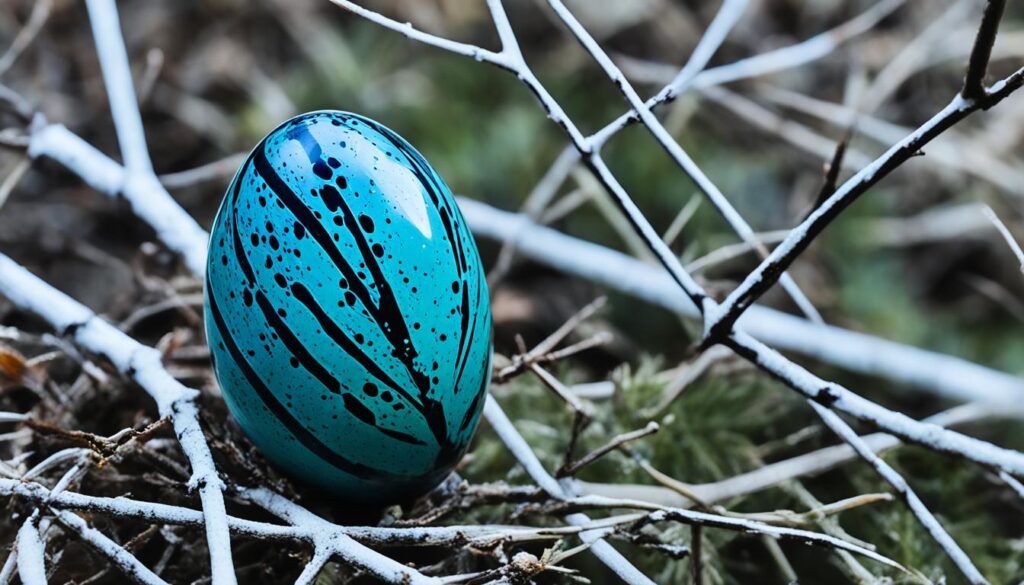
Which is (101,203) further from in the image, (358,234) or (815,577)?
(815,577)

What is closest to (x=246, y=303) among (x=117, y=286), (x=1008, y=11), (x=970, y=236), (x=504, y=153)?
(x=117, y=286)

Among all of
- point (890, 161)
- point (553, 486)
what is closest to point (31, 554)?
point (553, 486)

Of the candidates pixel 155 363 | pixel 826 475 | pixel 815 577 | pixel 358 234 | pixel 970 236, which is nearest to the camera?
pixel 358 234

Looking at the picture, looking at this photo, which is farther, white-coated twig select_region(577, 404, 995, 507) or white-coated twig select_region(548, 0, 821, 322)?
white-coated twig select_region(577, 404, 995, 507)

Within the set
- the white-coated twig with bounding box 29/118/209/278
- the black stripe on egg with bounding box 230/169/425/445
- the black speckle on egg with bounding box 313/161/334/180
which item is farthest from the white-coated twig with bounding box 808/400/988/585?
the white-coated twig with bounding box 29/118/209/278

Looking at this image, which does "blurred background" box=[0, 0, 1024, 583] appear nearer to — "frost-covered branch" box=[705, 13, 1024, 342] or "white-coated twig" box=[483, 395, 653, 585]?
"white-coated twig" box=[483, 395, 653, 585]

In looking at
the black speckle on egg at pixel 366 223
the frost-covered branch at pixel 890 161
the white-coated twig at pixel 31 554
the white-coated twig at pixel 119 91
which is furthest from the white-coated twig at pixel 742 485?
the white-coated twig at pixel 119 91
